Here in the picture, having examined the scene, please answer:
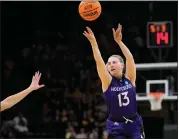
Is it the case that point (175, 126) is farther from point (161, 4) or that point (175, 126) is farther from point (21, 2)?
point (21, 2)

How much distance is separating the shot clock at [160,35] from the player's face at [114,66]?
5.29m

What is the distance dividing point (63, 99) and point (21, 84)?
1.51 m

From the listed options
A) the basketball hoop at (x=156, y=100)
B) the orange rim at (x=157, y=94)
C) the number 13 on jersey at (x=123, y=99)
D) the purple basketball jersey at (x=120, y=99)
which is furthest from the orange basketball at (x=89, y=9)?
the orange rim at (x=157, y=94)

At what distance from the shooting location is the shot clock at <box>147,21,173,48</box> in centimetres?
1184

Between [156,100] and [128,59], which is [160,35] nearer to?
[156,100]

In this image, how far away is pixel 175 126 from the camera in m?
11.0

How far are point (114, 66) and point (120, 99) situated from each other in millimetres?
447

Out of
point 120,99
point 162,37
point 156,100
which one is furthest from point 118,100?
point 156,100

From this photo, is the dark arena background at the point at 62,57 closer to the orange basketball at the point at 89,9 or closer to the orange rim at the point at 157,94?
the orange rim at the point at 157,94

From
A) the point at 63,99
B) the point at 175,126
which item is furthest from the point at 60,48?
the point at 175,126

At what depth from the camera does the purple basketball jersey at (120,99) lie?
6680 mm

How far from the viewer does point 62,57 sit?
17.2 metres

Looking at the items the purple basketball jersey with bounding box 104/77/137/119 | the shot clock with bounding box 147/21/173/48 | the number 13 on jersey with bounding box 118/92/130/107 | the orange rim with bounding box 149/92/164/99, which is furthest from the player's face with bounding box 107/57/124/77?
the orange rim with bounding box 149/92/164/99

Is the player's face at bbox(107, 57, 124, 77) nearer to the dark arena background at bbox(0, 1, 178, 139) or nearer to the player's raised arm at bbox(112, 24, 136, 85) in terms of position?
the player's raised arm at bbox(112, 24, 136, 85)
